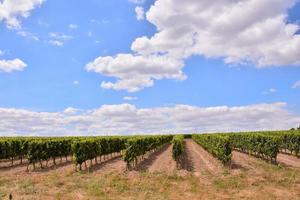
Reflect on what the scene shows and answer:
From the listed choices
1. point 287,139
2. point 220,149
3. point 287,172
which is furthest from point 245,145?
point 287,172

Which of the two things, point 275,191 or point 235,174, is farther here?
point 235,174

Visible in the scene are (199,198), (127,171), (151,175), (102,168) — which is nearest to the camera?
(199,198)

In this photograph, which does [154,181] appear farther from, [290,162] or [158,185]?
[290,162]

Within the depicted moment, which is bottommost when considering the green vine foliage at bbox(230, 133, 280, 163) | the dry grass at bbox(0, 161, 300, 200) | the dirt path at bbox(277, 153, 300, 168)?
the dry grass at bbox(0, 161, 300, 200)

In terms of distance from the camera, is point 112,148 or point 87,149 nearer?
point 87,149

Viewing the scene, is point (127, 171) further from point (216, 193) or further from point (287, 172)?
point (287, 172)

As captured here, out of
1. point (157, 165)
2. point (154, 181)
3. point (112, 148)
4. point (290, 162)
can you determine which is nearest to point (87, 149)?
point (157, 165)

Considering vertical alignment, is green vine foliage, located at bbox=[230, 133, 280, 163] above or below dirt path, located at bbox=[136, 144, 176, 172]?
above

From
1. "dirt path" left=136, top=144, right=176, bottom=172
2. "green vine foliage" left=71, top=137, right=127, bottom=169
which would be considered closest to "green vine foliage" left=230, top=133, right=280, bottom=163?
"dirt path" left=136, top=144, right=176, bottom=172

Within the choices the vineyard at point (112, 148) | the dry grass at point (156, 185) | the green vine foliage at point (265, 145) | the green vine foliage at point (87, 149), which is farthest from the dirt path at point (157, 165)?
the green vine foliage at point (265, 145)

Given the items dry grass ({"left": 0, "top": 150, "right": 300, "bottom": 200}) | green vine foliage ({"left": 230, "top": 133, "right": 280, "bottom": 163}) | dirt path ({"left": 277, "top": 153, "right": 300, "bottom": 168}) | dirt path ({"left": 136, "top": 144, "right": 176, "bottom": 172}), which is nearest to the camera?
dry grass ({"left": 0, "top": 150, "right": 300, "bottom": 200})

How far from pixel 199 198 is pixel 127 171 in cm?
1153

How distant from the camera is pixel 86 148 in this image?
3859 cm

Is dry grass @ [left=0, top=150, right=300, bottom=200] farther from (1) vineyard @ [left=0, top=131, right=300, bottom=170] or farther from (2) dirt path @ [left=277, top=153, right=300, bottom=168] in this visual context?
(2) dirt path @ [left=277, top=153, right=300, bottom=168]
